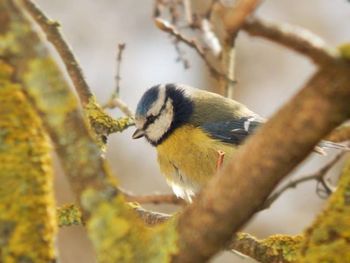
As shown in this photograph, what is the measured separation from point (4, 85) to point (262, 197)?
41cm

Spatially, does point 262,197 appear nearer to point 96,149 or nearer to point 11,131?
point 96,149

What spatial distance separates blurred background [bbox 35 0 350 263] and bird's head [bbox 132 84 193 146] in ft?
6.04

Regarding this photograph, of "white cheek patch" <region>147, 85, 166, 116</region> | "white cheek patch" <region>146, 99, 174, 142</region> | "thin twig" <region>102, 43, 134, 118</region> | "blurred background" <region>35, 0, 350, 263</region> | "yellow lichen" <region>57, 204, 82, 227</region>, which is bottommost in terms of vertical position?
"blurred background" <region>35, 0, 350, 263</region>

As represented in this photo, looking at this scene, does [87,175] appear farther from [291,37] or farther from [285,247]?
[285,247]

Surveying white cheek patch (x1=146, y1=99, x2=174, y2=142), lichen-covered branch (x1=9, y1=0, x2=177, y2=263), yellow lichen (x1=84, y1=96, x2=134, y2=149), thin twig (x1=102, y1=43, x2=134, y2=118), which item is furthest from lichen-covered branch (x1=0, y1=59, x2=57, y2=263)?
white cheek patch (x1=146, y1=99, x2=174, y2=142)

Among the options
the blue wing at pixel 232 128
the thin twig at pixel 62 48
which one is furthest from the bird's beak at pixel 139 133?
the thin twig at pixel 62 48

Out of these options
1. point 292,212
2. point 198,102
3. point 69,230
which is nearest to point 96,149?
point 198,102

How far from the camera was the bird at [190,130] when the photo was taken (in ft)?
9.53

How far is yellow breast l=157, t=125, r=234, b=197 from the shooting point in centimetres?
289

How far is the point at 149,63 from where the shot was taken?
5488 mm

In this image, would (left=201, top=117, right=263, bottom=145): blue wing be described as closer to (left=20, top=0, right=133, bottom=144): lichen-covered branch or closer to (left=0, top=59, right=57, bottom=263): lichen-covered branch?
(left=20, top=0, right=133, bottom=144): lichen-covered branch

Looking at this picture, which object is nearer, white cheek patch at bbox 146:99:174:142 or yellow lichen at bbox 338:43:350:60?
yellow lichen at bbox 338:43:350:60

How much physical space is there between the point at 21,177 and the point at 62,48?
110 cm

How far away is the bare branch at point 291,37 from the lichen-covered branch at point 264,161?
0.02 metres
